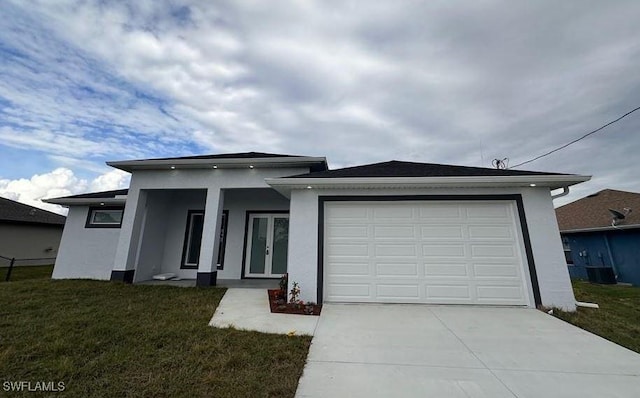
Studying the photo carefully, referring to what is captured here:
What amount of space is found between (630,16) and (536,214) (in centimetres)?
597

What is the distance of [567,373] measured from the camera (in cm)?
293

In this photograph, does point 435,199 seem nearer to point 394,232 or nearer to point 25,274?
point 394,232

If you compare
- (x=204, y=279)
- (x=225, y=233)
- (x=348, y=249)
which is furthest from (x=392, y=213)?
(x=225, y=233)

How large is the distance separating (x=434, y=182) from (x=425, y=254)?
67.2 inches

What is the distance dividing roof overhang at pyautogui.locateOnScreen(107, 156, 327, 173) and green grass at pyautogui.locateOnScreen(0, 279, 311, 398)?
396cm

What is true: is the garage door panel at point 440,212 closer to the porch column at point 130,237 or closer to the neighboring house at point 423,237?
the neighboring house at point 423,237

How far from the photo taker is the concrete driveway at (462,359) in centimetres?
260

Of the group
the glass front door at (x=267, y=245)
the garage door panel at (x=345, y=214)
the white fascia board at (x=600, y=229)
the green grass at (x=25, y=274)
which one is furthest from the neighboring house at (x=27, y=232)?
the white fascia board at (x=600, y=229)

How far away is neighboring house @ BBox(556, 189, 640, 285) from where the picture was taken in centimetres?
1070

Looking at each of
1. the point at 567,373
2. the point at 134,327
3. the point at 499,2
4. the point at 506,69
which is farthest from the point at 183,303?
the point at 506,69

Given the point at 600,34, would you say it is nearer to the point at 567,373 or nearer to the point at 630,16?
the point at 630,16

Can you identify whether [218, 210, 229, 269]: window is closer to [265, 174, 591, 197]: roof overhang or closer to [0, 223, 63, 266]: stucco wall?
[265, 174, 591, 197]: roof overhang

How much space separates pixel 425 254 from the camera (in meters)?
5.87

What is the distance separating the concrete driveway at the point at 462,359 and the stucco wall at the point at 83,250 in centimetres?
815
